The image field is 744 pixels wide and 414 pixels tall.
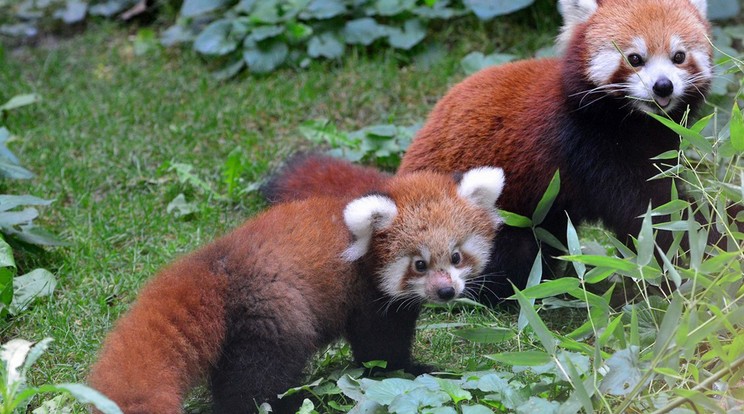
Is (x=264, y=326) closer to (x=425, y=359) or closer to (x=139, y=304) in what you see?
(x=139, y=304)

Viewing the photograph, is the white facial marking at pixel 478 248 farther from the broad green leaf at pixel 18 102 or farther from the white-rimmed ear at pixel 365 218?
the broad green leaf at pixel 18 102

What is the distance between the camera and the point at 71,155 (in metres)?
5.49

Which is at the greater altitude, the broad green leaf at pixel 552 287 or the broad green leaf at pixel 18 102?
the broad green leaf at pixel 552 287

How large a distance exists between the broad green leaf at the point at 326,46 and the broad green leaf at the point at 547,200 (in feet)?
8.97

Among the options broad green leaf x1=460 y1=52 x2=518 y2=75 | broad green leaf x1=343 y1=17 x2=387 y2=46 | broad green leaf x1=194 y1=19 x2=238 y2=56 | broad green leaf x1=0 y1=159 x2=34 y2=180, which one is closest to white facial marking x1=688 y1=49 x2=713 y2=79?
broad green leaf x1=460 y1=52 x2=518 y2=75

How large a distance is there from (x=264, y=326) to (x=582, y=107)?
1.68 meters

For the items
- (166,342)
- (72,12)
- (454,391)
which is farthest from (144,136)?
(454,391)

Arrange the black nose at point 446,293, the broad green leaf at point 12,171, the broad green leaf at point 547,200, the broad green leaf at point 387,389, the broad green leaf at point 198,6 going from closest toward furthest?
the broad green leaf at point 387,389
the black nose at point 446,293
the broad green leaf at point 547,200
the broad green leaf at point 12,171
the broad green leaf at point 198,6

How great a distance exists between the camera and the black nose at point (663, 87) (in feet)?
11.8

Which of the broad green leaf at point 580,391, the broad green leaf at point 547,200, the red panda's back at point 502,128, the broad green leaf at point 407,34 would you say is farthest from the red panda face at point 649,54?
the broad green leaf at point 407,34

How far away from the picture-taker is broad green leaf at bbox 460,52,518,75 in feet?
18.8

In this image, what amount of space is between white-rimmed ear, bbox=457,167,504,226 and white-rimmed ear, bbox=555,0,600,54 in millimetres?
805

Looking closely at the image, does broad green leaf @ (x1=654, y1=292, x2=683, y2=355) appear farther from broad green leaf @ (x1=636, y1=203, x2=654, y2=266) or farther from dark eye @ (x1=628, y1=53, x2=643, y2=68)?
dark eye @ (x1=628, y1=53, x2=643, y2=68)

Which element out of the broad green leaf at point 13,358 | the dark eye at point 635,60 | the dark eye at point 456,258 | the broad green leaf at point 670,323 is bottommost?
the dark eye at point 456,258
